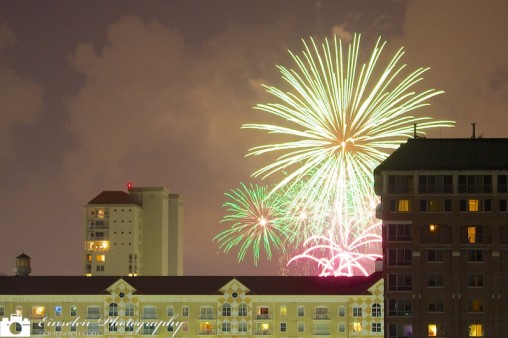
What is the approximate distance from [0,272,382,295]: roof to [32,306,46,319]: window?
207 cm

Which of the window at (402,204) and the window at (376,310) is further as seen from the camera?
the window at (376,310)

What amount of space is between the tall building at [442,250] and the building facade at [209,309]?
1581 inches

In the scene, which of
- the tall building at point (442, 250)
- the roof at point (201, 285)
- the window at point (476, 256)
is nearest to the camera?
the tall building at point (442, 250)

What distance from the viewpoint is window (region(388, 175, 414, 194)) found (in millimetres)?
144750

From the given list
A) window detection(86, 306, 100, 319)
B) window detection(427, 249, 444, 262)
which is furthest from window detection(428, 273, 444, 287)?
window detection(86, 306, 100, 319)

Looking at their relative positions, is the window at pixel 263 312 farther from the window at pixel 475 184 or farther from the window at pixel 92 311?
the window at pixel 475 184

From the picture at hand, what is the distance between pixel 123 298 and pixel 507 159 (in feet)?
209

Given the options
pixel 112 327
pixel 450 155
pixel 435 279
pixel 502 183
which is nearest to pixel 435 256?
pixel 435 279

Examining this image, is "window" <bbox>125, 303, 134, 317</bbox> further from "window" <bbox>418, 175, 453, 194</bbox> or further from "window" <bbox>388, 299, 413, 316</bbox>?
"window" <bbox>418, 175, 453, 194</bbox>

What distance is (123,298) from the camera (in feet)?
614

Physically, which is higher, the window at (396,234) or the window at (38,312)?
the window at (396,234)

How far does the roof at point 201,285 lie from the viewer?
18662cm

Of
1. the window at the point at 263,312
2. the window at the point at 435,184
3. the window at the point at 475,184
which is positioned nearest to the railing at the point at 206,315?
the window at the point at 263,312

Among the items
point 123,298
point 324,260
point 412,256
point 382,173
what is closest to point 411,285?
point 412,256
